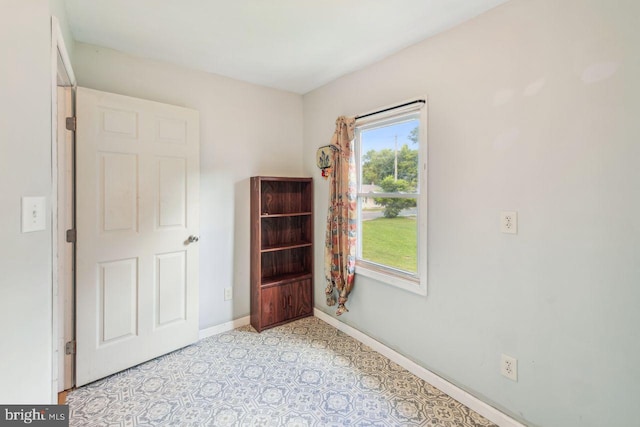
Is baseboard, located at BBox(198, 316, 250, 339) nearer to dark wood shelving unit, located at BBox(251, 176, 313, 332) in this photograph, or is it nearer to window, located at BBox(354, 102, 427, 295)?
dark wood shelving unit, located at BBox(251, 176, 313, 332)

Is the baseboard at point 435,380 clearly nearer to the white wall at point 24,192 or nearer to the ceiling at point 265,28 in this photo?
the white wall at point 24,192

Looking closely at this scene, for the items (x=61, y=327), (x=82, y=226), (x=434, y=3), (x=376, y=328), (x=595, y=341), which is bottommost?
(x=376, y=328)

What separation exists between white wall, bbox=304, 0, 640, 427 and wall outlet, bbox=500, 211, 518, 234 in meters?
0.04

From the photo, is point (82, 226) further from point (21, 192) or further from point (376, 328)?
point (376, 328)

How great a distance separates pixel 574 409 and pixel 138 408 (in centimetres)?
236

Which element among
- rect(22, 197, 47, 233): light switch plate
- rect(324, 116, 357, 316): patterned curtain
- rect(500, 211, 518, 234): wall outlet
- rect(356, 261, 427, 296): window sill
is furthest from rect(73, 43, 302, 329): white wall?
rect(500, 211, 518, 234): wall outlet

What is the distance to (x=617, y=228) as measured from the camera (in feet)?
4.00

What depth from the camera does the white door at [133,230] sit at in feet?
6.13

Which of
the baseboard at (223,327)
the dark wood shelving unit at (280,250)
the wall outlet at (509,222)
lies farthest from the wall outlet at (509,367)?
the baseboard at (223,327)

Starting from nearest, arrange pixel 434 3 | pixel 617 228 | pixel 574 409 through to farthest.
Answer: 1. pixel 617 228
2. pixel 574 409
3. pixel 434 3

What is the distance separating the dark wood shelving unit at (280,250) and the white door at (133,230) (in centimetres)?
54

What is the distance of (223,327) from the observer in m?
2.62

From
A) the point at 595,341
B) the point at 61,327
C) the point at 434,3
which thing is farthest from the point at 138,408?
the point at 434,3

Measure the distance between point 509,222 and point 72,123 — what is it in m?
2.76
